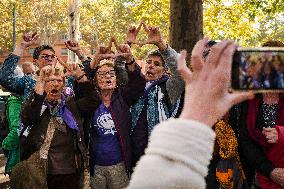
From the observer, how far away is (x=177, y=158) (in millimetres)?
1004

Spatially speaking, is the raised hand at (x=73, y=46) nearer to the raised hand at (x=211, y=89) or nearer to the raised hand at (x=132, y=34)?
the raised hand at (x=132, y=34)

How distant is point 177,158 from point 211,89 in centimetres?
21

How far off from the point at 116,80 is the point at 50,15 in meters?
40.5

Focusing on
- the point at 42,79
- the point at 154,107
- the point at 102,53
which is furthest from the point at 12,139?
the point at 154,107

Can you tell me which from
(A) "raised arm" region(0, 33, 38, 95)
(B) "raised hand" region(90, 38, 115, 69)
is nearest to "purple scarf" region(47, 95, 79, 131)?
(B) "raised hand" region(90, 38, 115, 69)

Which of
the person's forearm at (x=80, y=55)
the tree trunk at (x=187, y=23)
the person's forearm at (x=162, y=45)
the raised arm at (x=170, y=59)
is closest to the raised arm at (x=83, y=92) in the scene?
the person's forearm at (x=80, y=55)

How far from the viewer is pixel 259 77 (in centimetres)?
132

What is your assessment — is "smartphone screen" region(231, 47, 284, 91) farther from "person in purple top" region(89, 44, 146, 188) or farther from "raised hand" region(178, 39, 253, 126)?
"person in purple top" region(89, 44, 146, 188)

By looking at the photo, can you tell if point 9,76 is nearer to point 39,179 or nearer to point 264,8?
point 39,179

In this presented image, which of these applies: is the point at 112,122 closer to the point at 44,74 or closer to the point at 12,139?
the point at 44,74

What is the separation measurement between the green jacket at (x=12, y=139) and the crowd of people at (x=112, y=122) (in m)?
0.01

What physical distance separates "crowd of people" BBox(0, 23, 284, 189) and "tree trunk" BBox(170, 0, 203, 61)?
2.20 m

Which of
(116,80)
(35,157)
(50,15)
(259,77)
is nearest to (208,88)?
(259,77)

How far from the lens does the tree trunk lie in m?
6.81
